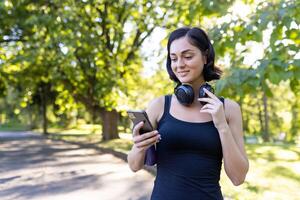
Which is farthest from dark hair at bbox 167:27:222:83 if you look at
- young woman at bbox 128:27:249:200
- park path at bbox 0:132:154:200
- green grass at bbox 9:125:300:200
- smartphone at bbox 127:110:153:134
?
park path at bbox 0:132:154:200

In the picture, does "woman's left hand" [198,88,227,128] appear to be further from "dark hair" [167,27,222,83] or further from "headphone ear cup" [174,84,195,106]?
"dark hair" [167,27,222,83]

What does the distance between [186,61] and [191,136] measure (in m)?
0.39

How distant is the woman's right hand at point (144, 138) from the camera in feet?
6.62

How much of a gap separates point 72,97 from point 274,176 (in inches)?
614

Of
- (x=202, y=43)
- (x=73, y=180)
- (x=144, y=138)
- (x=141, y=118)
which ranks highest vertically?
(x=202, y=43)

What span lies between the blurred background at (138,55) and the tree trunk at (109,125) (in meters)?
0.05

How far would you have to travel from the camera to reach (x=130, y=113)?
2.07 meters

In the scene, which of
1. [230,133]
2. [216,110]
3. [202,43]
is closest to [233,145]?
[230,133]

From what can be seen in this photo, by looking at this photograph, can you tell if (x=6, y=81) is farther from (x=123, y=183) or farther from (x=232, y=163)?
(x=232, y=163)

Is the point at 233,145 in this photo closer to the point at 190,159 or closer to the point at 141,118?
the point at 190,159

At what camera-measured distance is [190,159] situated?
2039 mm

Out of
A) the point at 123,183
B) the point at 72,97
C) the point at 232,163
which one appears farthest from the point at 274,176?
the point at 72,97

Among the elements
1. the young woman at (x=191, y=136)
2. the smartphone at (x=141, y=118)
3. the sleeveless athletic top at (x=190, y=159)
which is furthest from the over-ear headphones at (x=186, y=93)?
the smartphone at (x=141, y=118)

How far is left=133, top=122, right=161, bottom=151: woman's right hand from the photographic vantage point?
2018mm
